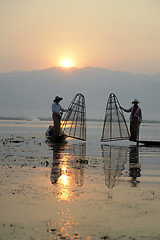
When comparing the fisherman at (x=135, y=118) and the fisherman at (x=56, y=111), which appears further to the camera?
the fisherman at (x=135, y=118)

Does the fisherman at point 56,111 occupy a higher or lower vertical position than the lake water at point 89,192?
higher

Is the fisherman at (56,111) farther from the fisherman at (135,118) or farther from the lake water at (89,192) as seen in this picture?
the lake water at (89,192)

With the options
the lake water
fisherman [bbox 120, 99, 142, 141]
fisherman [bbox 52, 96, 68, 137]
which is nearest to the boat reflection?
the lake water

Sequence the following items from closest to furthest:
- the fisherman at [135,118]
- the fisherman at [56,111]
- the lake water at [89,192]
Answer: the lake water at [89,192], the fisherman at [56,111], the fisherman at [135,118]

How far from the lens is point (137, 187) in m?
7.87

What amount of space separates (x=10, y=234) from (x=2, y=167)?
18.2 feet

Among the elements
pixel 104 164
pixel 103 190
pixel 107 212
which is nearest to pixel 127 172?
pixel 104 164

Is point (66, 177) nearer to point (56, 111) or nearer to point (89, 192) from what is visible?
point (89, 192)

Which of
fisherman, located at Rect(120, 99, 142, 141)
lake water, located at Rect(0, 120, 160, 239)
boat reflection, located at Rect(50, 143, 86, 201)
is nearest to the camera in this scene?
lake water, located at Rect(0, 120, 160, 239)

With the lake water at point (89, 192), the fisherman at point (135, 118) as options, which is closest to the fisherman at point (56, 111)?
the fisherman at point (135, 118)

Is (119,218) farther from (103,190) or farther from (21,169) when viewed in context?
(21,169)

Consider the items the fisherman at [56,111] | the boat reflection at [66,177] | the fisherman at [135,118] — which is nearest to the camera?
the boat reflection at [66,177]

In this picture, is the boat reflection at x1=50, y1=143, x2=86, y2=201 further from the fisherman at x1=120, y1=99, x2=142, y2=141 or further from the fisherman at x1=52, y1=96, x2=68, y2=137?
→ the fisherman at x1=120, y1=99, x2=142, y2=141

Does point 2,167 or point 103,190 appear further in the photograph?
point 2,167
